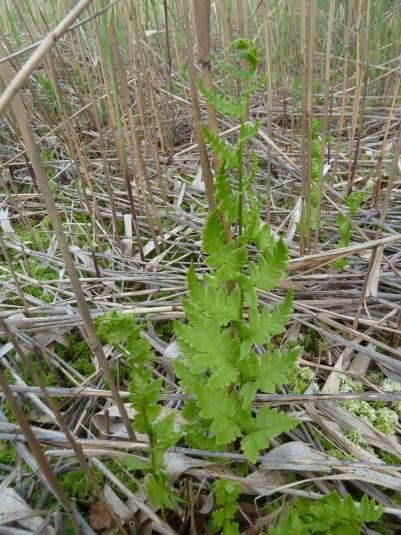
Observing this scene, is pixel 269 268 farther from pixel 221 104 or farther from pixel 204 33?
pixel 204 33

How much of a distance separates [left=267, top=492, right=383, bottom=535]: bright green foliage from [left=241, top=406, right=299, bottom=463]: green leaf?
136 millimetres

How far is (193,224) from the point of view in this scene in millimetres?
1964

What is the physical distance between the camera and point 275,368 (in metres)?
0.91

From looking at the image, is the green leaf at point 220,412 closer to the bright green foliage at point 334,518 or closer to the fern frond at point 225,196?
the bright green foliage at point 334,518

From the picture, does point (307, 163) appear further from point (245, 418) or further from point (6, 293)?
point (6, 293)

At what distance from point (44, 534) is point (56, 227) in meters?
0.67

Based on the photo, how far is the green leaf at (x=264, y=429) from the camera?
90cm

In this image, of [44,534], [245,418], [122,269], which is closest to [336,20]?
[122,269]

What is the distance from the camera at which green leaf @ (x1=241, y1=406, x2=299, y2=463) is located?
90 centimetres

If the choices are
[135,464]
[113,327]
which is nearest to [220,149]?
[113,327]

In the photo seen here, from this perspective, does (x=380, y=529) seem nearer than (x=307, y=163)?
Yes

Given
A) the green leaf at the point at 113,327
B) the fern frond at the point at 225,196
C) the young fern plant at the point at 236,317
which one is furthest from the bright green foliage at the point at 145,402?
the fern frond at the point at 225,196

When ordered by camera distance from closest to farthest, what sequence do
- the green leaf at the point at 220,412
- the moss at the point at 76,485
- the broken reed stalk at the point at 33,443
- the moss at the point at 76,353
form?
1. the broken reed stalk at the point at 33,443
2. the green leaf at the point at 220,412
3. the moss at the point at 76,485
4. the moss at the point at 76,353

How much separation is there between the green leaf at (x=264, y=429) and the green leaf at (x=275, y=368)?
0.07m
